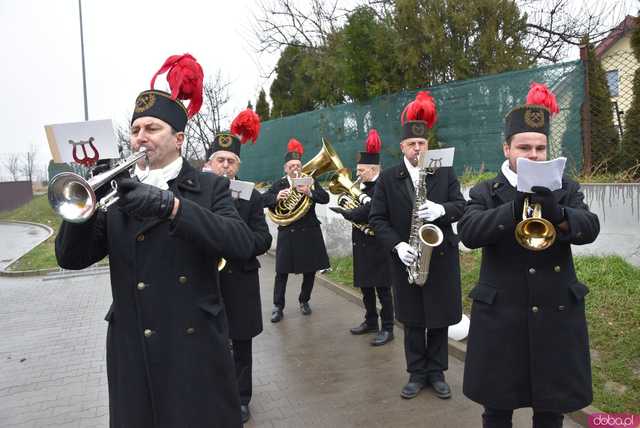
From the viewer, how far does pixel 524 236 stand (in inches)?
93.3

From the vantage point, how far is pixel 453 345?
5.16m

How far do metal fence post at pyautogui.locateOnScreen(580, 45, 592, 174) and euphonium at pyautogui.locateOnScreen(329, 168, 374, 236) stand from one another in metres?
3.03

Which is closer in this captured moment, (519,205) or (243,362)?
(519,205)

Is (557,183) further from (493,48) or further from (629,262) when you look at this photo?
(493,48)

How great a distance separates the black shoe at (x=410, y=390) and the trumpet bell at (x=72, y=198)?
320cm

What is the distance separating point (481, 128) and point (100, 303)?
23.3 ft

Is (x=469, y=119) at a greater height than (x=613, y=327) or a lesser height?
greater

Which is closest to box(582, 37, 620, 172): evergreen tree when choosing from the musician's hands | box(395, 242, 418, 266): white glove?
box(395, 242, 418, 266): white glove

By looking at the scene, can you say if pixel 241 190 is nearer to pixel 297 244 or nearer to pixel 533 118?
pixel 533 118

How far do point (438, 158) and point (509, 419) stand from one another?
2.02m

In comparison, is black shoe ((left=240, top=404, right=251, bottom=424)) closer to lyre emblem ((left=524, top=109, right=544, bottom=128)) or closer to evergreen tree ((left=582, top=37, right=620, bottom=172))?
lyre emblem ((left=524, top=109, right=544, bottom=128))

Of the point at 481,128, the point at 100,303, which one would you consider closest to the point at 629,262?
the point at 481,128

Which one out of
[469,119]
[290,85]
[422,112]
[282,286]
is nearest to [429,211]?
[422,112]

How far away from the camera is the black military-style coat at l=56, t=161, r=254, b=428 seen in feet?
7.14
